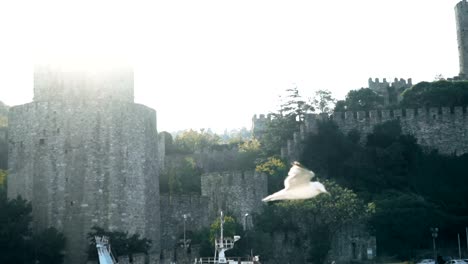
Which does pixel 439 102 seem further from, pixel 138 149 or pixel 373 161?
pixel 138 149

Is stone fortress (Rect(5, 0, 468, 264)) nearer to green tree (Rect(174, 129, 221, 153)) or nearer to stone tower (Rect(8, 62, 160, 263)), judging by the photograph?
stone tower (Rect(8, 62, 160, 263))

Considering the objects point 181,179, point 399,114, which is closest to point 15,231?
point 181,179

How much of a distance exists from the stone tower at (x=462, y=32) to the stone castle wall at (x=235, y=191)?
3470 cm

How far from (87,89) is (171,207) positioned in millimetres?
6605

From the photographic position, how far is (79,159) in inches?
1593

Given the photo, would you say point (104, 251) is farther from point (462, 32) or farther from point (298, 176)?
point (462, 32)

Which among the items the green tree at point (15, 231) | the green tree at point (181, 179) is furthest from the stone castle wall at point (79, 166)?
the green tree at point (181, 179)

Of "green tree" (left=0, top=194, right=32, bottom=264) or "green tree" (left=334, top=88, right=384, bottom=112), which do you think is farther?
"green tree" (left=334, top=88, right=384, bottom=112)

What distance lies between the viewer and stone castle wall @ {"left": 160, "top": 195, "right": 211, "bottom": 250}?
44094 mm

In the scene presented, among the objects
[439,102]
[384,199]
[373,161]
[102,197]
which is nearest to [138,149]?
[102,197]

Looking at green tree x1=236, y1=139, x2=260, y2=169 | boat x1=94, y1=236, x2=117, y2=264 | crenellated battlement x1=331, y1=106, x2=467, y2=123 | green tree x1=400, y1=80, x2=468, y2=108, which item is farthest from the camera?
green tree x1=400, y1=80, x2=468, y2=108

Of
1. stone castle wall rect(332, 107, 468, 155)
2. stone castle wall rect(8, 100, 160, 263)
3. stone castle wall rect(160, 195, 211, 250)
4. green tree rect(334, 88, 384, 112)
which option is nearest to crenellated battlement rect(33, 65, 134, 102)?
stone castle wall rect(8, 100, 160, 263)

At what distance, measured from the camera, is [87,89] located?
42.4 meters

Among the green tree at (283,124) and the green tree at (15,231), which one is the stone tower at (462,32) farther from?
the green tree at (15,231)
